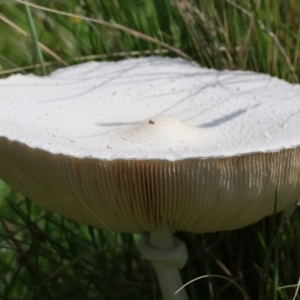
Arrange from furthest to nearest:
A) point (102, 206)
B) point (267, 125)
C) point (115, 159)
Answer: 1. point (267, 125)
2. point (102, 206)
3. point (115, 159)

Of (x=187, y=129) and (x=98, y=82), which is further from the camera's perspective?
(x=98, y=82)

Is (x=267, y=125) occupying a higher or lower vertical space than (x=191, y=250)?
higher

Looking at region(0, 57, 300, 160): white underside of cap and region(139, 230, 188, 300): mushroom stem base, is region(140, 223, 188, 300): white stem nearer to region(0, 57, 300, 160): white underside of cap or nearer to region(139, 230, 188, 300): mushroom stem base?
region(139, 230, 188, 300): mushroom stem base

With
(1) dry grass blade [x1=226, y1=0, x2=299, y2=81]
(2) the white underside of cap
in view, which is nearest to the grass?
(1) dry grass blade [x1=226, y1=0, x2=299, y2=81]

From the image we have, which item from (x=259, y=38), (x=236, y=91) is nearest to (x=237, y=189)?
(x=236, y=91)

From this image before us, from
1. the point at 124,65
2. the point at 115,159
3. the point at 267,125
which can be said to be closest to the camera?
the point at 115,159

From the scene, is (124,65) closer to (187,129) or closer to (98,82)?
(98,82)

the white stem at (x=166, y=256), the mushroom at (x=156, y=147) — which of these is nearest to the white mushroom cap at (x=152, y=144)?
the mushroom at (x=156, y=147)
